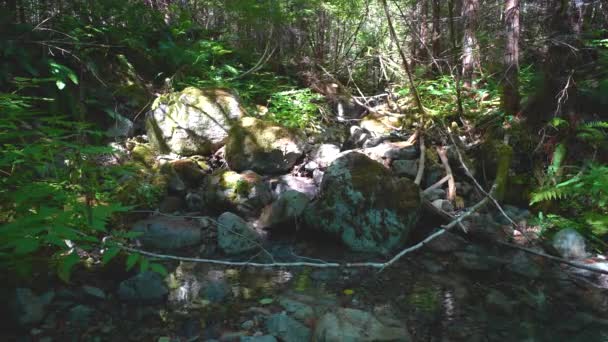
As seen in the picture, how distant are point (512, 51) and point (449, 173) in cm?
205

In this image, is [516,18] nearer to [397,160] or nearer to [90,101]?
[397,160]

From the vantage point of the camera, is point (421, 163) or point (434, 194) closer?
point (434, 194)

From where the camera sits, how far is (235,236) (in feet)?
16.9

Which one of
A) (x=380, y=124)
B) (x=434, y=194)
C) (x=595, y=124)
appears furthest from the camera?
(x=380, y=124)

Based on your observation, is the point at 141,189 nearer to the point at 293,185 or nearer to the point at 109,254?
the point at 293,185

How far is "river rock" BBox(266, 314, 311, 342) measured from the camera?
3.34 meters

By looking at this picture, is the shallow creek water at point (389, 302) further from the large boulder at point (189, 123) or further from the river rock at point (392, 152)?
the large boulder at point (189, 123)

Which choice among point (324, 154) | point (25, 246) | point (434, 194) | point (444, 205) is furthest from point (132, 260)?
point (324, 154)

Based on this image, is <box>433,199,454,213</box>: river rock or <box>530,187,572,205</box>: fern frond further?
<box>433,199,454,213</box>: river rock

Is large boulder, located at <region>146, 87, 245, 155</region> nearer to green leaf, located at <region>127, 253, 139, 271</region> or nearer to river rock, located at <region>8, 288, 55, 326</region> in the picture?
river rock, located at <region>8, 288, 55, 326</region>

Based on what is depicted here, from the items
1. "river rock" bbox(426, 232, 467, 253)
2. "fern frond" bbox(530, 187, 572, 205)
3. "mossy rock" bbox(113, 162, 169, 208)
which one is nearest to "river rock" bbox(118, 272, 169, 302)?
"mossy rock" bbox(113, 162, 169, 208)

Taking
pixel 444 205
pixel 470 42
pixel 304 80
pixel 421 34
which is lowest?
pixel 444 205

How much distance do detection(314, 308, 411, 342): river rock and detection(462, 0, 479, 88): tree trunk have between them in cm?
597

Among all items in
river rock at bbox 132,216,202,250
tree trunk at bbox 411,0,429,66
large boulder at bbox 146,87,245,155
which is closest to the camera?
river rock at bbox 132,216,202,250
